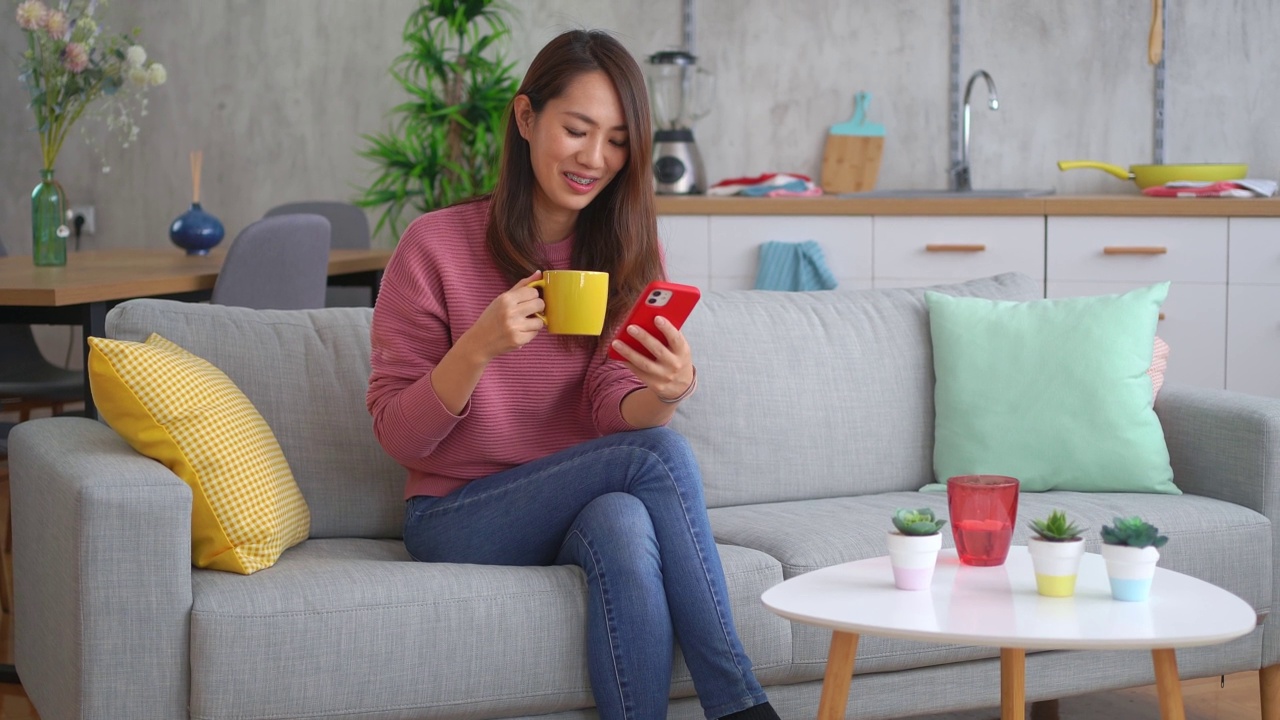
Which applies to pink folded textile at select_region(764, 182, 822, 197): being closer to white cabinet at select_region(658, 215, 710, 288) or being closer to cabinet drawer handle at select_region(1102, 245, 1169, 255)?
white cabinet at select_region(658, 215, 710, 288)

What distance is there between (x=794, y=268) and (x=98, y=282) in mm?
1997

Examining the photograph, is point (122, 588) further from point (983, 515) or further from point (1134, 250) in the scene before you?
point (1134, 250)

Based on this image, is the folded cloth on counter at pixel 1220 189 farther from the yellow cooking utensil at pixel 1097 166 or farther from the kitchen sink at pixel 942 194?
the kitchen sink at pixel 942 194

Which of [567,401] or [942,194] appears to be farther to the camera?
[942,194]

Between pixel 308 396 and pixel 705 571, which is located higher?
pixel 308 396

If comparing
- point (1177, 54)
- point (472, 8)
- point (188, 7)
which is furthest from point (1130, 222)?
point (188, 7)

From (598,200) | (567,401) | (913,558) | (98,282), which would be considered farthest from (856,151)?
(913,558)

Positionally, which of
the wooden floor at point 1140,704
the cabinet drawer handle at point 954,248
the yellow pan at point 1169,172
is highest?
the yellow pan at point 1169,172

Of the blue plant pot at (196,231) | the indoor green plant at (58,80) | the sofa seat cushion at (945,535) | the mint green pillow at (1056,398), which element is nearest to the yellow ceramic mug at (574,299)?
the sofa seat cushion at (945,535)

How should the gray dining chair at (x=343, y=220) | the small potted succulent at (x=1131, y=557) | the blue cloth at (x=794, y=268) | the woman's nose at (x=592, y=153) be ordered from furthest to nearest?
the gray dining chair at (x=343, y=220)
the blue cloth at (x=794, y=268)
the woman's nose at (x=592, y=153)
the small potted succulent at (x=1131, y=557)

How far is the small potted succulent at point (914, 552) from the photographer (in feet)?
5.04

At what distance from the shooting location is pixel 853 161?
15.1 ft

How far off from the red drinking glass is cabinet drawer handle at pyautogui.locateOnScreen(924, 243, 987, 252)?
7.97 ft

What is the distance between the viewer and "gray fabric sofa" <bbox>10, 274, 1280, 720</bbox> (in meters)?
1.71
